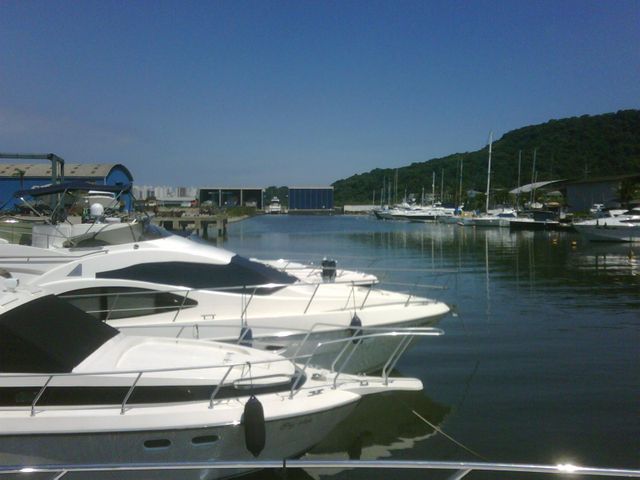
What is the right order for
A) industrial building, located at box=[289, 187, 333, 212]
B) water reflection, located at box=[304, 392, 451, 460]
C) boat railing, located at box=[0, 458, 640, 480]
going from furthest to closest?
industrial building, located at box=[289, 187, 333, 212] → water reflection, located at box=[304, 392, 451, 460] → boat railing, located at box=[0, 458, 640, 480]

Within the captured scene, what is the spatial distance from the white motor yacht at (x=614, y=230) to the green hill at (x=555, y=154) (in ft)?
242

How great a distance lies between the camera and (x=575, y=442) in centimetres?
797

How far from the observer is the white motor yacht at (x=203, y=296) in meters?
9.20

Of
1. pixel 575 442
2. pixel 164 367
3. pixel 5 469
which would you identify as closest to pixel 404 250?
pixel 575 442

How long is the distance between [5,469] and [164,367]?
118 inches

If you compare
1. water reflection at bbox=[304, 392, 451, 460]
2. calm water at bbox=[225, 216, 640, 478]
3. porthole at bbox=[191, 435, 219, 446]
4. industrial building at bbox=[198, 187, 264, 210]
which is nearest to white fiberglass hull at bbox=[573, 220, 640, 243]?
calm water at bbox=[225, 216, 640, 478]

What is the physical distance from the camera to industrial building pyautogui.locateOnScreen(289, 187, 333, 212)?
173 metres

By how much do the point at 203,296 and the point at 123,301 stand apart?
1186 millimetres

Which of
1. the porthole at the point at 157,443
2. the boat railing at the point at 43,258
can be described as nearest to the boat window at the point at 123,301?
the boat railing at the point at 43,258

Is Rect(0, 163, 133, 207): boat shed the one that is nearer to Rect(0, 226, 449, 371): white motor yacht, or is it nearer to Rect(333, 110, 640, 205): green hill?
Rect(0, 226, 449, 371): white motor yacht

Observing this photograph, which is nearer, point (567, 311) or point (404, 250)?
point (567, 311)

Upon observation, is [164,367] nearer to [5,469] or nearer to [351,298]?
[5,469]

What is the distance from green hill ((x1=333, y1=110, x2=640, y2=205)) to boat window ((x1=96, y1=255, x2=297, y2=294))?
110853 mm

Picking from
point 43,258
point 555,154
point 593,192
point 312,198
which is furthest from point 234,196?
point 43,258
